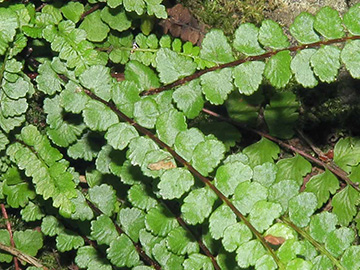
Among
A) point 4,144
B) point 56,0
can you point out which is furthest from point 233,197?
point 56,0

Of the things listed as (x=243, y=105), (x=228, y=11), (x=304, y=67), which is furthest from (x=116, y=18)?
(x=304, y=67)

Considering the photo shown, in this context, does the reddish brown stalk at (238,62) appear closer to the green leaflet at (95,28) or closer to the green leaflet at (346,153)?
the green leaflet at (95,28)

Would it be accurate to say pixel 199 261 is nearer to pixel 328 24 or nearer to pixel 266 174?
pixel 266 174

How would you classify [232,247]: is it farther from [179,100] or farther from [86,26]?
[86,26]

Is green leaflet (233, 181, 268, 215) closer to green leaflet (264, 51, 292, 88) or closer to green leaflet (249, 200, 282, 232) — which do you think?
green leaflet (249, 200, 282, 232)

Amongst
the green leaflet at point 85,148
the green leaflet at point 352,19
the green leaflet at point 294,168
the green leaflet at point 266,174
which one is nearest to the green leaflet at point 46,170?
the green leaflet at point 85,148
